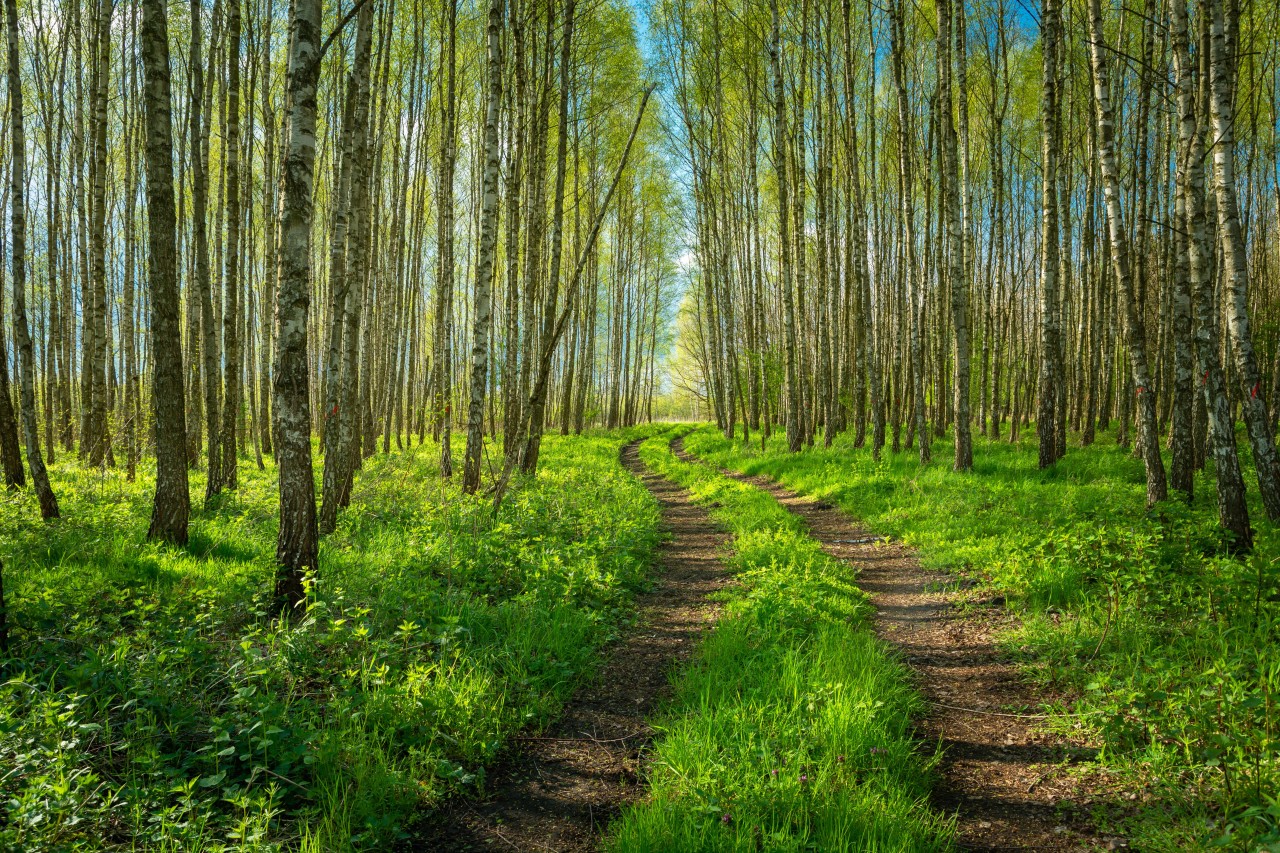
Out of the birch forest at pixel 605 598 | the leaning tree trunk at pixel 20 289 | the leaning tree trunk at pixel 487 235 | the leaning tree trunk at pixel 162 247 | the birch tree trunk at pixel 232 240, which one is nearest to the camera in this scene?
the birch forest at pixel 605 598

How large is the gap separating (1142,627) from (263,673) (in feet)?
17.6

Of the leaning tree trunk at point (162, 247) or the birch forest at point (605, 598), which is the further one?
the leaning tree trunk at point (162, 247)

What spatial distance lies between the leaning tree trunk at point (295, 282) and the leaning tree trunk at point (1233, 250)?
7.80 metres

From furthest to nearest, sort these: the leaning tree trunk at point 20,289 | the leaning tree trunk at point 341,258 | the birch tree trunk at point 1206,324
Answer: the leaning tree trunk at point 341,258 → the leaning tree trunk at point 20,289 → the birch tree trunk at point 1206,324

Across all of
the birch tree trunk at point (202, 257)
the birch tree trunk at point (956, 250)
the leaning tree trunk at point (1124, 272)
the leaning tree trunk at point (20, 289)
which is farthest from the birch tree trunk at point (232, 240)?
the leaning tree trunk at point (1124, 272)

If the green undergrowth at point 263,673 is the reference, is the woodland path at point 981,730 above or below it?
below

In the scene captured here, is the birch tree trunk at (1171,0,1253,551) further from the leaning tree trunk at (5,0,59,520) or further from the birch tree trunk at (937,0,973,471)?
the leaning tree trunk at (5,0,59,520)

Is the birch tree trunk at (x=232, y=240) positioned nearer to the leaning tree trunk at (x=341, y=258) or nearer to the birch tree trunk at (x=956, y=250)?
the leaning tree trunk at (x=341, y=258)

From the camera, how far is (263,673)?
3.14 metres

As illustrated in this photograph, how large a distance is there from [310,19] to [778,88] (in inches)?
421

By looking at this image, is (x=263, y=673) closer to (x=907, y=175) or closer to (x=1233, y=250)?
(x=1233, y=250)

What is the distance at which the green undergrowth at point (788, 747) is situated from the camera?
2496 millimetres

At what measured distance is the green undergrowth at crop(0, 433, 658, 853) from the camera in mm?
2445

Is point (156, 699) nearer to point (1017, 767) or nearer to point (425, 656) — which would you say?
point (425, 656)
